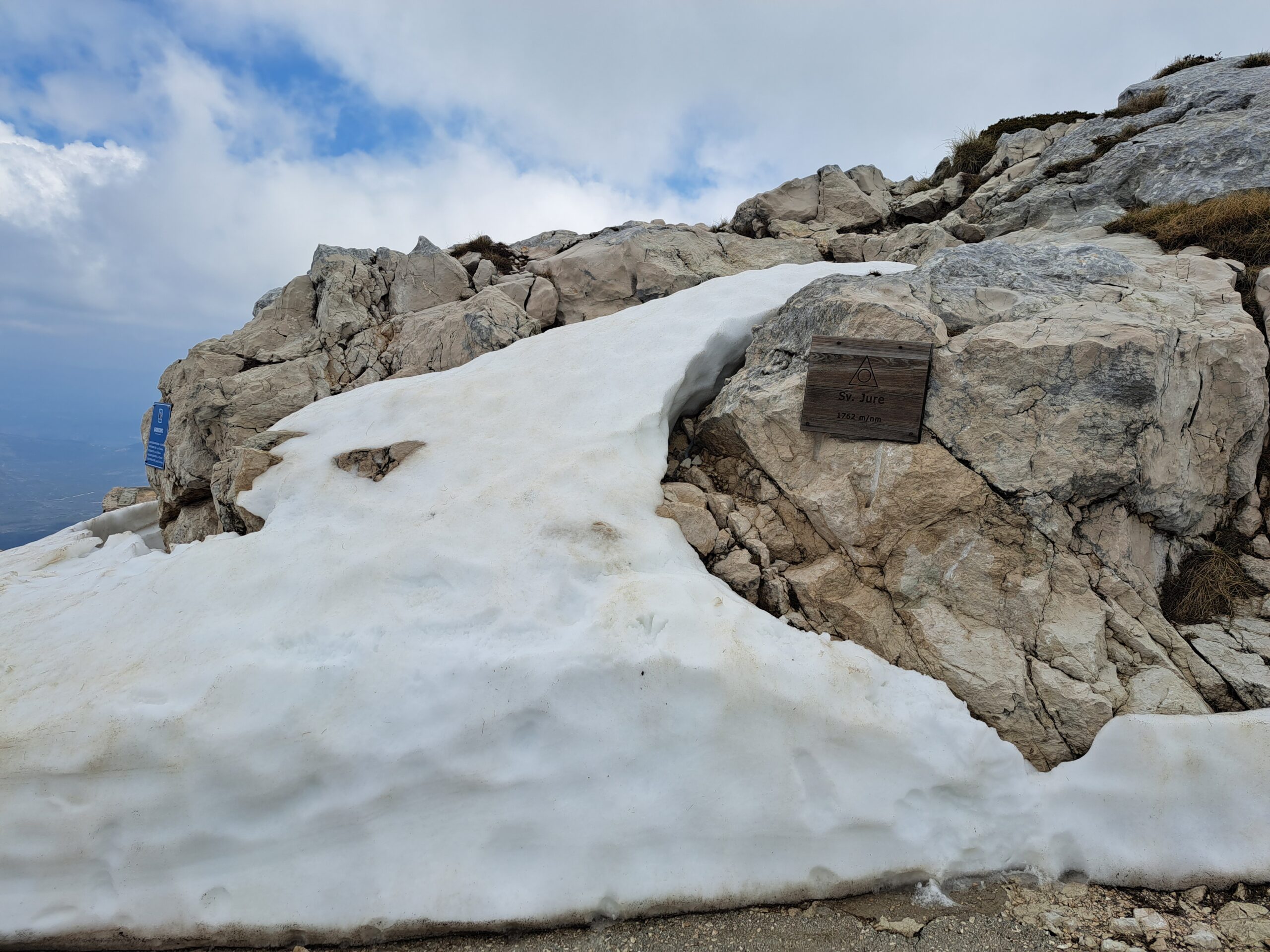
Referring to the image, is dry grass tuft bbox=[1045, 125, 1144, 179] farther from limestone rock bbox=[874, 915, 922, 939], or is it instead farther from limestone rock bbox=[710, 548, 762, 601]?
limestone rock bbox=[874, 915, 922, 939]

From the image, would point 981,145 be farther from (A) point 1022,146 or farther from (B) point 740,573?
(B) point 740,573

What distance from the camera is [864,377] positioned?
701cm

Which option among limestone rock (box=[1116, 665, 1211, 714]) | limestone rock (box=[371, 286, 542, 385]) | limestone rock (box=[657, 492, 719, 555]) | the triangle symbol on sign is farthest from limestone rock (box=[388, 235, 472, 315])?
limestone rock (box=[1116, 665, 1211, 714])

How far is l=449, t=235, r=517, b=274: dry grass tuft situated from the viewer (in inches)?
683

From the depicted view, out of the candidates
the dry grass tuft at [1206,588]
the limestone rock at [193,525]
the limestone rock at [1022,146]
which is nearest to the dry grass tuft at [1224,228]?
the dry grass tuft at [1206,588]

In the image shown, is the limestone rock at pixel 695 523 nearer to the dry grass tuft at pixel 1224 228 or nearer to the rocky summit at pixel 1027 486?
the rocky summit at pixel 1027 486

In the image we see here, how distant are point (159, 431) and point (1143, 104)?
2639 cm

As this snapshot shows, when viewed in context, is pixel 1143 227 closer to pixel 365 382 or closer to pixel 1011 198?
pixel 1011 198

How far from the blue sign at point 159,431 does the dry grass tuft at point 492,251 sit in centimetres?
880

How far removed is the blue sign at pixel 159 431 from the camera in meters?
13.6

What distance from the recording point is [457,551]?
6449mm

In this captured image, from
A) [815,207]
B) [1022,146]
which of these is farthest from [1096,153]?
[815,207]

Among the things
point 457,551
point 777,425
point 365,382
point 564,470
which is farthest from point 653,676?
point 365,382

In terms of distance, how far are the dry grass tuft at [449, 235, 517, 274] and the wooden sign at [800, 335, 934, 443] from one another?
485 inches
